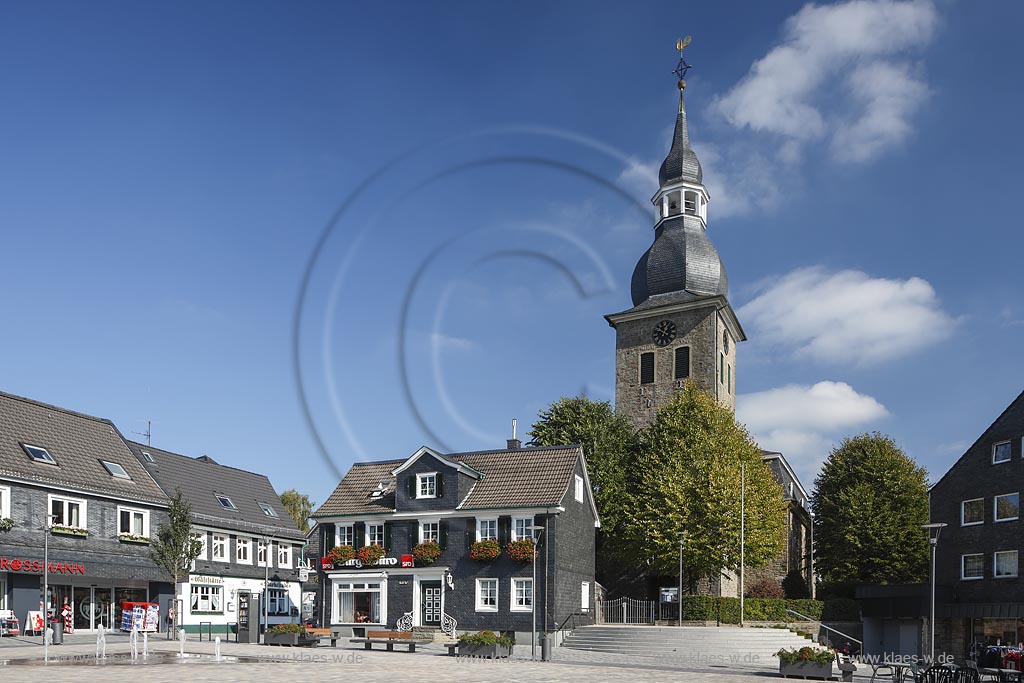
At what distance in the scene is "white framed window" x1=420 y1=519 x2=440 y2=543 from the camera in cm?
4991

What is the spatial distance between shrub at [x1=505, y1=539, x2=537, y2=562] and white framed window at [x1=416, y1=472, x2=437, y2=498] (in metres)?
5.45

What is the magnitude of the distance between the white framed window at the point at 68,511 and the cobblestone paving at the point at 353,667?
219 inches

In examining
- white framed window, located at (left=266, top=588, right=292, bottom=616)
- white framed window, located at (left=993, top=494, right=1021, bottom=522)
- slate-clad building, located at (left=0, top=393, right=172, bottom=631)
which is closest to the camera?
slate-clad building, located at (left=0, top=393, right=172, bottom=631)

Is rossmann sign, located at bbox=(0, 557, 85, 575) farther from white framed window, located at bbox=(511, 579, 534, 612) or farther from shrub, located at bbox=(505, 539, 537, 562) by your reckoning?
white framed window, located at bbox=(511, 579, 534, 612)

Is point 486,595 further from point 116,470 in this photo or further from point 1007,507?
point 1007,507

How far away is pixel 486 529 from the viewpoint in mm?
48656

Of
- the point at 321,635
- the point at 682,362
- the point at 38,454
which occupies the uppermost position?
the point at 682,362

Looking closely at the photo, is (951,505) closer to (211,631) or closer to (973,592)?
(973,592)

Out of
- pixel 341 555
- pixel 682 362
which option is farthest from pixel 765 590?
pixel 341 555

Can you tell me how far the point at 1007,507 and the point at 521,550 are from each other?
75.2ft

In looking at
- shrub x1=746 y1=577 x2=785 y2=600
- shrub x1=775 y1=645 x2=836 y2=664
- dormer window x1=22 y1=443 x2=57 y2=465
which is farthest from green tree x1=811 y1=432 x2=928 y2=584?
dormer window x1=22 y1=443 x2=57 y2=465

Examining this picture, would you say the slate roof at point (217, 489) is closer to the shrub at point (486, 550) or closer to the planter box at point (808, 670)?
the shrub at point (486, 550)

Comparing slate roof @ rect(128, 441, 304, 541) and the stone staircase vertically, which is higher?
slate roof @ rect(128, 441, 304, 541)

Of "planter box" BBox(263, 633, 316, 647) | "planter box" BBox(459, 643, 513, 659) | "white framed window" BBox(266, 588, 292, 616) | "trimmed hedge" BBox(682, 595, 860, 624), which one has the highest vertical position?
"planter box" BBox(459, 643, 513, 659)
